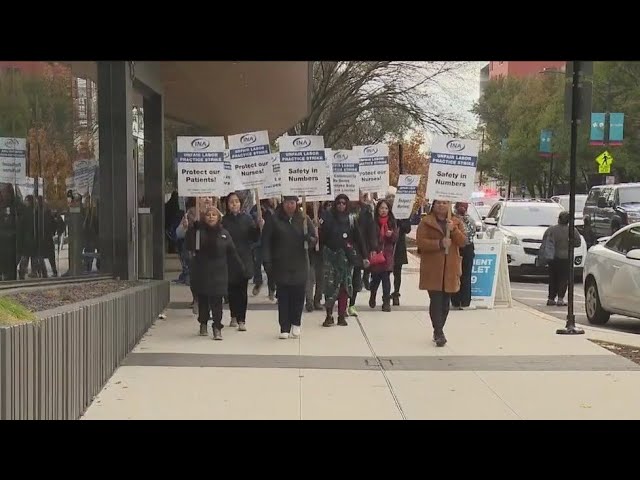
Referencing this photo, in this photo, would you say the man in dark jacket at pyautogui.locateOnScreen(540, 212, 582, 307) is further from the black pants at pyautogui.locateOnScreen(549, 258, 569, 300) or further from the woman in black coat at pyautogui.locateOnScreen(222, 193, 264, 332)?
the woman in black coat at pyautogui.locateOnScreen(222, 193, 264, 332)

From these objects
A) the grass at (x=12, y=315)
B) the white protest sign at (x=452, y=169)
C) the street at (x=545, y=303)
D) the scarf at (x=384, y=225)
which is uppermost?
the white protest sign at (x=452, y=169)

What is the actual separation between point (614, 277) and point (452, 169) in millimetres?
3036

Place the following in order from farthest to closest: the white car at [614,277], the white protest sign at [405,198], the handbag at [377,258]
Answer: the white protest sign at [405,198] → the handbag at [377,258] → the white car at [614,277]

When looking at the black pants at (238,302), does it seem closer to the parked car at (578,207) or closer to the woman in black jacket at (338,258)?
the woman in black jacket at (338,258)

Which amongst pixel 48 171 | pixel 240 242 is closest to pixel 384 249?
pixel 240 242

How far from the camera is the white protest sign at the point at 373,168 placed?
43.3ft

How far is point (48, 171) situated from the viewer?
9359 millimetres

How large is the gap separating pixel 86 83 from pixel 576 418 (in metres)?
7.24

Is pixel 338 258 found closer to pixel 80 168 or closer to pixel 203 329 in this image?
pixel 203 329

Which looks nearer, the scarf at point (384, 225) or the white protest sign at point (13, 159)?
the white protest sign at point (13, 159)

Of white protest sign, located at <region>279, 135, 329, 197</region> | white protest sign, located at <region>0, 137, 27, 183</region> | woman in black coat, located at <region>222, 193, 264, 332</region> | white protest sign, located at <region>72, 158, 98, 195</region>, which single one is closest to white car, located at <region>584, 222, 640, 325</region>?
white protest sign, located at <region>279, 135, 329, 197</region>

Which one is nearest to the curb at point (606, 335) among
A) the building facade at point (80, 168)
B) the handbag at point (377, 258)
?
the handbag at point (377, 258)

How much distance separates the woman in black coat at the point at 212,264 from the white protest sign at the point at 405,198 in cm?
427

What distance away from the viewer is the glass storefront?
8562mm
